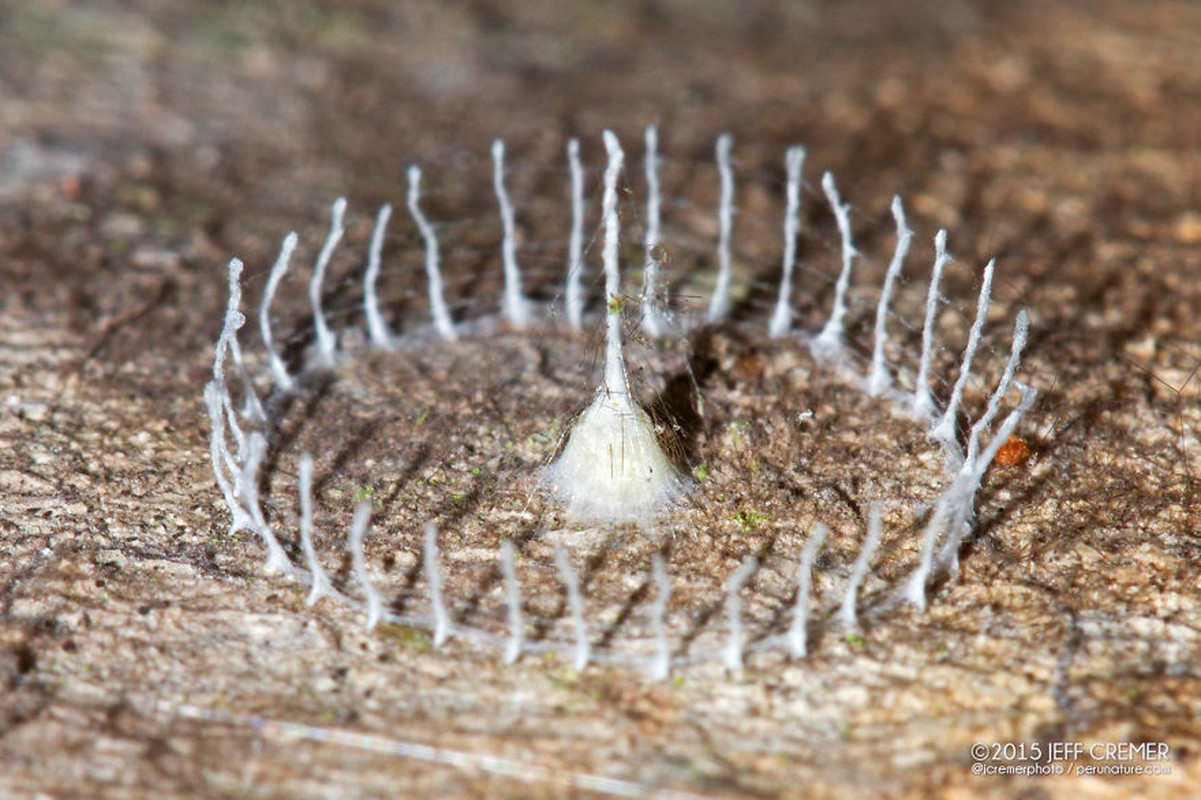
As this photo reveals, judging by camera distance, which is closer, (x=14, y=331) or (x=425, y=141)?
(x=14, y=331)

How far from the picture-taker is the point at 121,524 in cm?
314

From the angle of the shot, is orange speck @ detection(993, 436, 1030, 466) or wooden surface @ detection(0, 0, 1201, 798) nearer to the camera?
wooden surface @ detection(0, 0, 1201, 798)

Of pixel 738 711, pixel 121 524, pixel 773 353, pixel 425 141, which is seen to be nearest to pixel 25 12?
pixel 425 141

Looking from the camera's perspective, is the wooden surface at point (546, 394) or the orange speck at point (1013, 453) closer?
the wooden surface at point (546, 394)

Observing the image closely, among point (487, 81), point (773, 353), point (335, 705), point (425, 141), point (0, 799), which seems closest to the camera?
point (0, 799)

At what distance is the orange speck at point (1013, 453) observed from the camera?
11.0 ft

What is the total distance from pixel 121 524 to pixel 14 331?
44.1 inches

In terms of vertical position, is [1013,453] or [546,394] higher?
[546,394]

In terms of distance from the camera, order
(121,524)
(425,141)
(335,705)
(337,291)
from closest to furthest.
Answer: (335,705) → (121,524) → (337,291) → (425,141)

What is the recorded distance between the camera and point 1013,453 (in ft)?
11.0

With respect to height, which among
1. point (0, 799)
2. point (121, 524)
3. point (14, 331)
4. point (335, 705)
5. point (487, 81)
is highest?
point (487, 81)

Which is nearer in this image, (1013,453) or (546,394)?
(1013,453)

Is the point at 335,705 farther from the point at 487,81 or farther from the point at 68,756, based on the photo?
the point at 487,81

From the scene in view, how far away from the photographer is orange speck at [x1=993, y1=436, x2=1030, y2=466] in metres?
3.35
